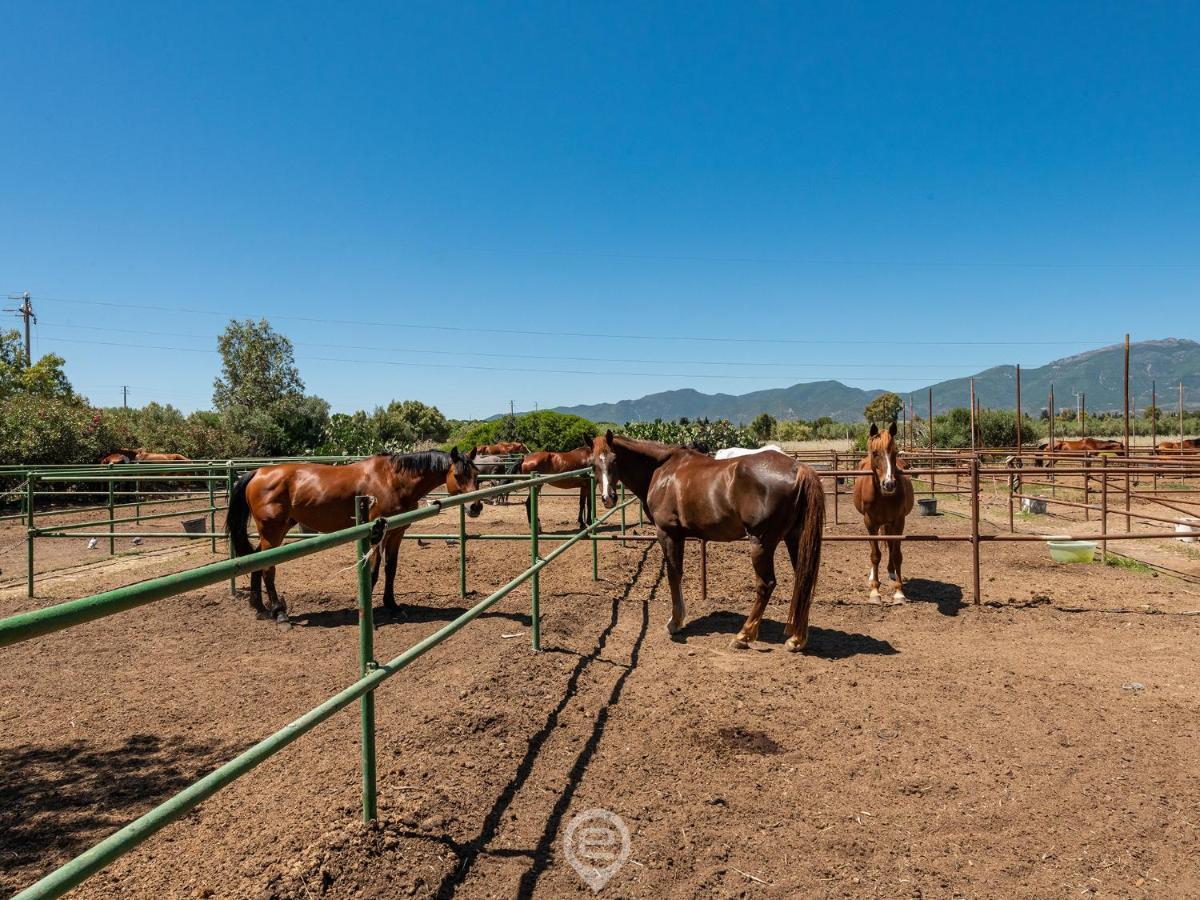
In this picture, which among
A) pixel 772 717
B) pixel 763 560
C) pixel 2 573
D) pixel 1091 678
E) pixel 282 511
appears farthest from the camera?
pixel 2 573

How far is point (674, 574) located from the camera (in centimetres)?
590

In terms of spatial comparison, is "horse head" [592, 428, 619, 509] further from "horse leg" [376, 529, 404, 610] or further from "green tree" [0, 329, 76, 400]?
"green tree" [0, 329, 76, 400]

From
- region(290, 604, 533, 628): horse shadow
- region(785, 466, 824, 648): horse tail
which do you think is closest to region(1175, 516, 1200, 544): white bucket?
region(785, 466, 824, 648): horse tail

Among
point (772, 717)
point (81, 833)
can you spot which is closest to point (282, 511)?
point (81, 833)

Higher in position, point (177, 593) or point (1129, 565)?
point (177, 593)

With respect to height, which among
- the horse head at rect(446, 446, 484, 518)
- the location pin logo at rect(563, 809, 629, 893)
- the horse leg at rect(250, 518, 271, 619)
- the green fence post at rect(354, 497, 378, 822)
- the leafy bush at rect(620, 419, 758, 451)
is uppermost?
the leafy bush at rect(620, 419, 758, 451)

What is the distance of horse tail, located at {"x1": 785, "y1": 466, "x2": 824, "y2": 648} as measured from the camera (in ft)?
17.1

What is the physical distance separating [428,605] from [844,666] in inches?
158

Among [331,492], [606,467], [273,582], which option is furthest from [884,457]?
[273,582]

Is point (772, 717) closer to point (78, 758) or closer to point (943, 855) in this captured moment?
point (943, 855)

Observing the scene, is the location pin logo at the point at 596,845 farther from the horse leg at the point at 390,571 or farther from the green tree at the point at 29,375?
the green tree at the point at 29,375

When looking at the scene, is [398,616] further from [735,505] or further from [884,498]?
[884,498]

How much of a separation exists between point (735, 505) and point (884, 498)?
2.42 meters

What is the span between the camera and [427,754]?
3.35 metres
